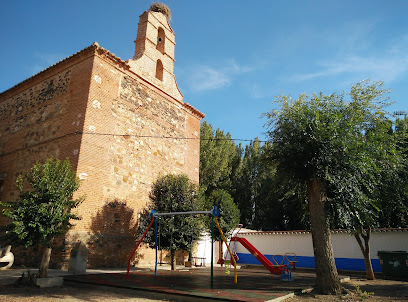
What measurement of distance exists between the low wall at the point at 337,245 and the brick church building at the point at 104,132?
8172mm

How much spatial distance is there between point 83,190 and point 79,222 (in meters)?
1.17

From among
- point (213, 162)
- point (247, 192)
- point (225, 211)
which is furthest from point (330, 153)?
point (247, 192)

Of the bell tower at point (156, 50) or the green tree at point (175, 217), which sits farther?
the bell tower at point (156, 50)

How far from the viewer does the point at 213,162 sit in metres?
26.1

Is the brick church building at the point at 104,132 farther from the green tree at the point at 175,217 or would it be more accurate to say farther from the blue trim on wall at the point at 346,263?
the blue trim on wall at the point at 346,263

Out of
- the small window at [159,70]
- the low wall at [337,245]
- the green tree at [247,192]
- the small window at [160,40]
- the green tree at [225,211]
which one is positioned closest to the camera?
the low wall at [337,245]

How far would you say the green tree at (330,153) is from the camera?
815 cm

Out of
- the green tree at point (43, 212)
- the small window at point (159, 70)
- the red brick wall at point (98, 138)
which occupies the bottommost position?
the green tree at point (43, 212)

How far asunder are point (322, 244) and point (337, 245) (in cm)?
1145

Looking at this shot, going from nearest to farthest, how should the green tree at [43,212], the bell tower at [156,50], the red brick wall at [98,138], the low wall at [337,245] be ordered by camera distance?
the green tree at [43,212] < the red brick wall at [98,138] < the bell tower at [156,50] < the low wall at [337,245]

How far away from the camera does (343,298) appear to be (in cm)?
707

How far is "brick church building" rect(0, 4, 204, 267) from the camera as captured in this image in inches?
453

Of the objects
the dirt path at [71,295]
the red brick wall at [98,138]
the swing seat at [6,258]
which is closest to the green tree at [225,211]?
the red brick wall at [98,138]

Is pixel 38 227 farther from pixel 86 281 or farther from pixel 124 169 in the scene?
pixel 124 169
